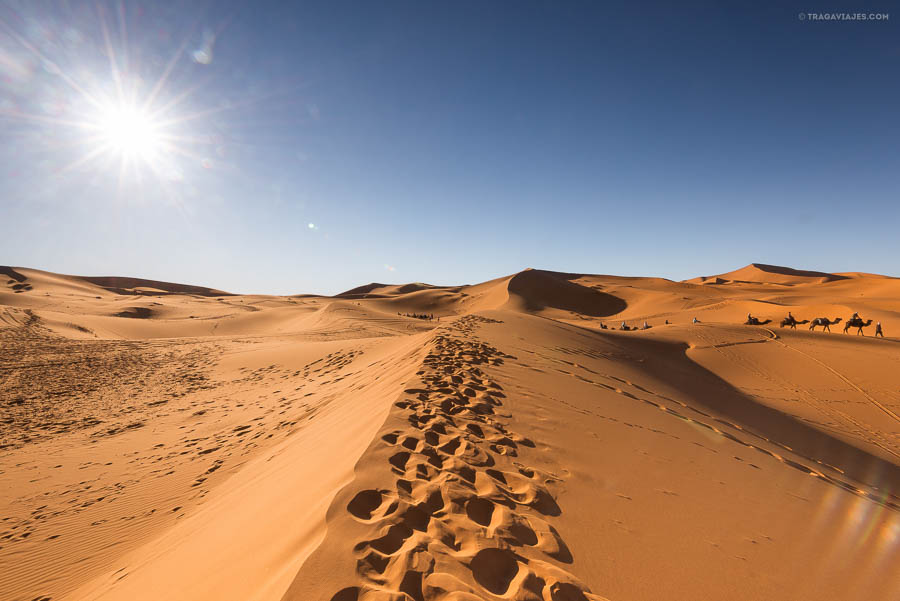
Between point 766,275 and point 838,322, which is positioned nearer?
point 838,322

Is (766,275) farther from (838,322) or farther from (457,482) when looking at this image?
(457,482)

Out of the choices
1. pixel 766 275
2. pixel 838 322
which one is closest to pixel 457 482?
pixel 838 322

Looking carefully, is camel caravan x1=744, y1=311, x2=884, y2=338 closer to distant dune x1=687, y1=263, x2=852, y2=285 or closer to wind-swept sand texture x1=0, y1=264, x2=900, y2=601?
wind-swept sand texture x1=0, y1=264, x2=900, y2=601

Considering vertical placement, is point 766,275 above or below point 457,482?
above

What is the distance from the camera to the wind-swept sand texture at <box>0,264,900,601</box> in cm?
202

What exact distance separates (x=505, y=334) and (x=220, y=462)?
7398mm

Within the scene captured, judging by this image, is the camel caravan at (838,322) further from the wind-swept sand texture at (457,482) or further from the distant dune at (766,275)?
the distant dune at (766,275)

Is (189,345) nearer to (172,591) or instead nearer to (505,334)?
(505,334)

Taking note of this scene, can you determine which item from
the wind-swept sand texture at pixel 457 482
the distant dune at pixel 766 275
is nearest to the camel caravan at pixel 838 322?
the wind-swept sand texture at pixel 457 482

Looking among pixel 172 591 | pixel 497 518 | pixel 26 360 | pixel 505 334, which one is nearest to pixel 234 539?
pixel 172 591

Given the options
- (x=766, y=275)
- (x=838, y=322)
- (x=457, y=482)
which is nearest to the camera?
(x=457, y=482)

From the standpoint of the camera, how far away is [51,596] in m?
3.32

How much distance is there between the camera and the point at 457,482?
2662 millimetres

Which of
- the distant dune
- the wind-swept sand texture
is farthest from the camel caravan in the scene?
the distant dune
